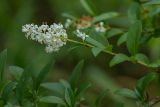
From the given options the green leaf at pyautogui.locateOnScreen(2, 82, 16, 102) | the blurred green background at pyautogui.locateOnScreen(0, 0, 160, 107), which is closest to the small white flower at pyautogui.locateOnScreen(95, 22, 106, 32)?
the green leaf at pyautogui.locateOnScreen(2, 82, 16, 102)

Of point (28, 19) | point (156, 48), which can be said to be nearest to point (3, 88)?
point (156, 48)

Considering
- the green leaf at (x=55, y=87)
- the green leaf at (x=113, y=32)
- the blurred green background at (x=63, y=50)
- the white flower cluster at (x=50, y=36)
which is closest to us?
the white flower cluster at (x=50, y=36)

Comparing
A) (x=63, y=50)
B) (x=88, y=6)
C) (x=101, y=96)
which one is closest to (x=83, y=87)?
(x=101, y=96)

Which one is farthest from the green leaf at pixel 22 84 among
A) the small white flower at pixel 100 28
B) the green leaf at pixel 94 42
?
the small white flower at pixel 100 28

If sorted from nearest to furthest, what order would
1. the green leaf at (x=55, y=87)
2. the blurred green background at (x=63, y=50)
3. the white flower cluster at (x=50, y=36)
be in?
the white flower cluster at (x=50, y=36) → the green leaf at (x=55, y=87) → the blurred green background at (x=63, y=50)

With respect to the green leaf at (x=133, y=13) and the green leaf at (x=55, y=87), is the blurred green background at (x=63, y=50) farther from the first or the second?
the green leaf at (x=55, y=87)

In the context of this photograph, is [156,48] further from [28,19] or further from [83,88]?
[83,88]
